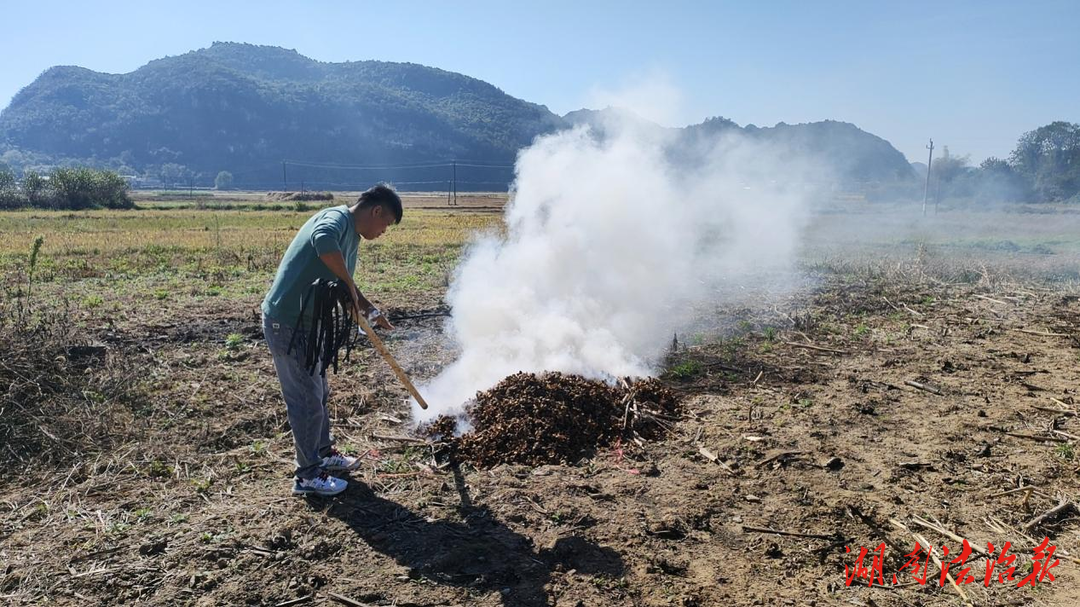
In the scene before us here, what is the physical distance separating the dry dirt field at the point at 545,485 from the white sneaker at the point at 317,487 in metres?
0.07

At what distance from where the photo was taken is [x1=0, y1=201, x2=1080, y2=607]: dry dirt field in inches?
132

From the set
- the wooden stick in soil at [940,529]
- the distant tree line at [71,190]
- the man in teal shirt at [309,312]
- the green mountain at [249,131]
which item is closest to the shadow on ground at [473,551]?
the man in teal shirt at [309,312]

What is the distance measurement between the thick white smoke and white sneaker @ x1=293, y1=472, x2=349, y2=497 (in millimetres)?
1383

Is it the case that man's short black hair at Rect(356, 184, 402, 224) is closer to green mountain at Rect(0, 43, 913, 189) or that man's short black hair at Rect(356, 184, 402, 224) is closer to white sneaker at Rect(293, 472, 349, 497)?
white sneaker at Rect(293, 472, 349, 497)

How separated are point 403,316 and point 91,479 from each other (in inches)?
225

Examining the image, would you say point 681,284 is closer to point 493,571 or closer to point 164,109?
point 493,571

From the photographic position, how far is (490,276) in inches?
335

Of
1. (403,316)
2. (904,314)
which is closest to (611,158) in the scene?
(403,316)

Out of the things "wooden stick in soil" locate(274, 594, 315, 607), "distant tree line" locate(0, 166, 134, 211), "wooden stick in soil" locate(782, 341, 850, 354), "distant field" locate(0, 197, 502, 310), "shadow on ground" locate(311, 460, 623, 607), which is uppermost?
"distant tree line" locate(0, 166, 134, 211)

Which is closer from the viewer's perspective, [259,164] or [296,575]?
[296,575]

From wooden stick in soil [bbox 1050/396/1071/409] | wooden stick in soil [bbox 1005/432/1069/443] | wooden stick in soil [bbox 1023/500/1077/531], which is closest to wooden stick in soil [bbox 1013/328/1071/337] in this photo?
wooden stick in soil [bbox 1050/396/1071/409]

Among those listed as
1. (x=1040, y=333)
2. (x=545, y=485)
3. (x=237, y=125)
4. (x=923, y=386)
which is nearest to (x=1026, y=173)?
(x=1040, y=333)

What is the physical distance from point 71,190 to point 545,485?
2217 inches

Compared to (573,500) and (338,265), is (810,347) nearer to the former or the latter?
(573,500)
